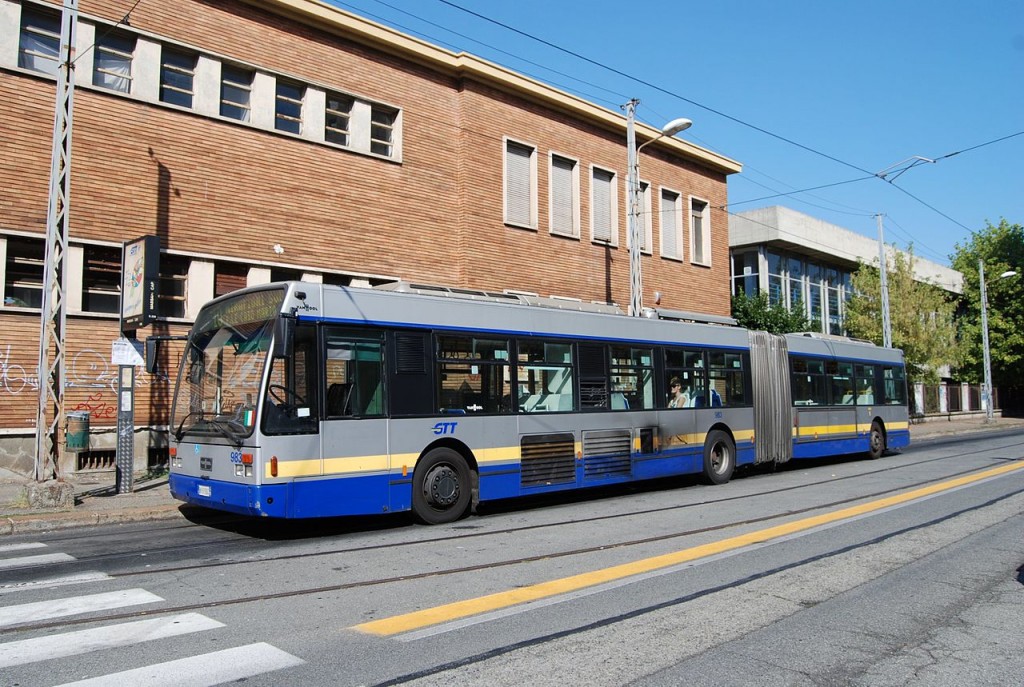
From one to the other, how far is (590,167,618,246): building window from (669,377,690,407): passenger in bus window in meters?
10.8

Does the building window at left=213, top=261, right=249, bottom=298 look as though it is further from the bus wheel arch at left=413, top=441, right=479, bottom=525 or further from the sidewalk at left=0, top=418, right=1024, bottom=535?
the bus wheel arch at left=413, top=441, right=479, bottom=525

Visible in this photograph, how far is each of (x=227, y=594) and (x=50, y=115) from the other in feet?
38.1

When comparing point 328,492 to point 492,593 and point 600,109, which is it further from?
point 600,109

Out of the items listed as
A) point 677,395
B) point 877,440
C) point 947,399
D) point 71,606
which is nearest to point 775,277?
point 947,399

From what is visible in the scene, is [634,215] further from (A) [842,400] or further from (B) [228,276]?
(B) [228,276]

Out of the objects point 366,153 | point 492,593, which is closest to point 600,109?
point 366,153

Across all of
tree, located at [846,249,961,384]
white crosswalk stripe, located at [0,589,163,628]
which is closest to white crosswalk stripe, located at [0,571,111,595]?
white crosswalk stripe, located at [0,589,163,628]

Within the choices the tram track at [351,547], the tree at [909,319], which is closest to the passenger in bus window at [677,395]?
the tram track at [351,547]

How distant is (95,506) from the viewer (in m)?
11.1

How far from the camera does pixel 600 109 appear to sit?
24.2 meters

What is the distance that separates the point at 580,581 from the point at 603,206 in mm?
19233

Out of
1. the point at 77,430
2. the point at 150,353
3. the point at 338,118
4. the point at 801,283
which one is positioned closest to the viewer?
the point at 150,353

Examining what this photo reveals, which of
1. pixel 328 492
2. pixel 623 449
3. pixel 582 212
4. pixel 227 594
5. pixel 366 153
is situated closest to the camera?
pixel 227 594

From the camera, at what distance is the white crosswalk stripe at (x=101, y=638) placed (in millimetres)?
4816
